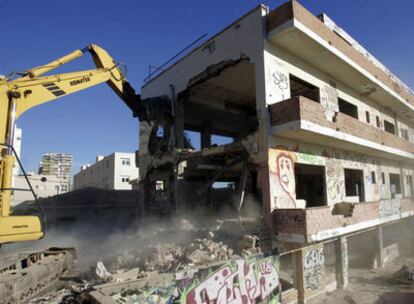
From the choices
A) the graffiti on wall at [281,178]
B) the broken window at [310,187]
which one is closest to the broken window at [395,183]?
the broken window at [310,187]

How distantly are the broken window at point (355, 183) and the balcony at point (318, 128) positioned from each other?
169 centimetres

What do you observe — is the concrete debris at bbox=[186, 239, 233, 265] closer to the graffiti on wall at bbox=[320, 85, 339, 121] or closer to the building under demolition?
the building under demolition

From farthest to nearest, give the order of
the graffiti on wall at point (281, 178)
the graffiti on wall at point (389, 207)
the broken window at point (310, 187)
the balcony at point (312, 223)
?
the broken window at point (310, 187) → the graffiti on wall at point (389, 207) → the graffiti on wall at point (281, 178) → the balcony at point (312, 223)

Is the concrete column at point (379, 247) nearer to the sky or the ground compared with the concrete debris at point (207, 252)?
nearer to the ground

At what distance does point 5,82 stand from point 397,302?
16.8 metres

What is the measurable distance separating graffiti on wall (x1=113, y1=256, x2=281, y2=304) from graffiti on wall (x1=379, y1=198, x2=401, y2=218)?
9475mm

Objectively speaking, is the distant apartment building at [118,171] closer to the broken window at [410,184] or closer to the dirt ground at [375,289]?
the broken window at [410,184]

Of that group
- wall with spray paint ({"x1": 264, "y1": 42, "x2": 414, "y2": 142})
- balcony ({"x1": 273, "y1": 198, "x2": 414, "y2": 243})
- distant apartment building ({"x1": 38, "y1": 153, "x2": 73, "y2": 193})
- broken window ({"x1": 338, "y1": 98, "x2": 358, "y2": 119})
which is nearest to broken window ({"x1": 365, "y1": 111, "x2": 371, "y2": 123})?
wall with spray paint ({"x1": 264, "y1": 42, "x2": 414, "y2": 142})

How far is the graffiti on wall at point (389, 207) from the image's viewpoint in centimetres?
1652

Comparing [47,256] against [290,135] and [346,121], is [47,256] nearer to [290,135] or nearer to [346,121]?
[290,135]

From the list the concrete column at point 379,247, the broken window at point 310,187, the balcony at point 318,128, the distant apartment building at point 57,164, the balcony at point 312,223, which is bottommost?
the concrete column at point 379,247

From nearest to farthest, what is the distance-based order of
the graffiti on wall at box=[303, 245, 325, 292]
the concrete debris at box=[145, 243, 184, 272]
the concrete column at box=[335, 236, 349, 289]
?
the concrete debris at box=[145, 243, 184, 272], the graffiti on wall at box=[303, 245, 325, 292], the concrete column at box=[335, 236, 349, 289]

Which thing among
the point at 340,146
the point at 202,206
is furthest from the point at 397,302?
the point at 202,206

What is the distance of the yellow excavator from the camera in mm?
7578
